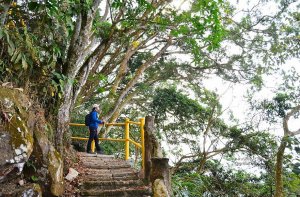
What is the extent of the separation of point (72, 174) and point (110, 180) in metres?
0.78

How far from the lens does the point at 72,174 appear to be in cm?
574

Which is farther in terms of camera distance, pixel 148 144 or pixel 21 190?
pixel 148 144

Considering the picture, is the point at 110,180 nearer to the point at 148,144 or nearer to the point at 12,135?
the point at 148,144

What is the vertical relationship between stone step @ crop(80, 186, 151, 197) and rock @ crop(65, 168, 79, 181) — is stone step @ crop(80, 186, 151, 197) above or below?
below

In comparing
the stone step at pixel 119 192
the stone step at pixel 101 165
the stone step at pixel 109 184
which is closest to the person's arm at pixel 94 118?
the stone step at pixel 101 165

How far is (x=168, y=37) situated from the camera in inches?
458

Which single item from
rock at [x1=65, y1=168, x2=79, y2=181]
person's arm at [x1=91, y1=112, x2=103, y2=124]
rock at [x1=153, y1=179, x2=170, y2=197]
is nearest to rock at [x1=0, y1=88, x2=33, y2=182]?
rock at [x1=65, y1=168, x2=79, y2=181]

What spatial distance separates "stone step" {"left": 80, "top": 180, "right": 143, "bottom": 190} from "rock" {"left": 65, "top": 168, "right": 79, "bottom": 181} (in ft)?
0.85

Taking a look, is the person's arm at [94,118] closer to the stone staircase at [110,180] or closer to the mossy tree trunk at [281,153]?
the stone staircase at [110,180]

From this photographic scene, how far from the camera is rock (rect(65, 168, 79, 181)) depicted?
560 centimetres

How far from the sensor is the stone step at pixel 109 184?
563cm

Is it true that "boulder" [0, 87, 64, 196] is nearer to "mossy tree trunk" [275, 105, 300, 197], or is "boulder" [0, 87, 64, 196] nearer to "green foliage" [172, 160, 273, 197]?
"green foliage" [172, 160, 273, 197]

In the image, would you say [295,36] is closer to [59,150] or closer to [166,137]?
[166,137]

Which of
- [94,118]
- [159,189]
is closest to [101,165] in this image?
[94,118]
